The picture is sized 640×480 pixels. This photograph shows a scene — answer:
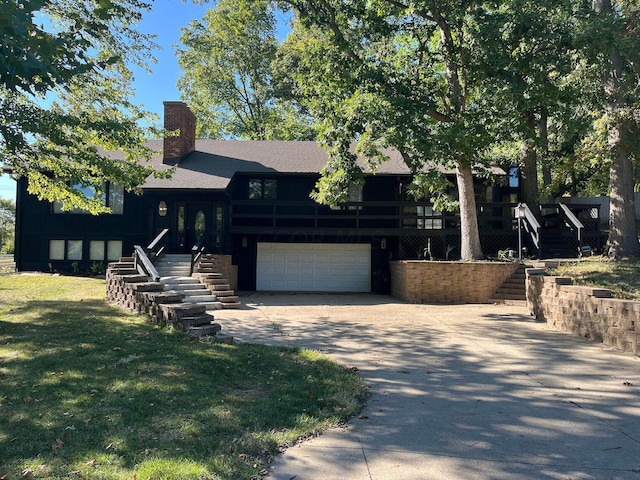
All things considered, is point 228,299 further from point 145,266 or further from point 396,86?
point 396,86

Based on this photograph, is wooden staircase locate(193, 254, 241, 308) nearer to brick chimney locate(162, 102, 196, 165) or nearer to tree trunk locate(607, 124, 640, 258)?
brick chimney locate(162, 102, 196, 165)

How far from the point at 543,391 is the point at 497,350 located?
2153 millimetres

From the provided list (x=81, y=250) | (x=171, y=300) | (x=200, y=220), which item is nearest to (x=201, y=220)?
(x=200, y=220)

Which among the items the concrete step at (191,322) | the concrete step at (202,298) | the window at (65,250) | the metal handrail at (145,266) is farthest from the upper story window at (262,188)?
the concrete step at (191,322)

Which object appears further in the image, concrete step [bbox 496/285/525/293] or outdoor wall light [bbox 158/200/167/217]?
outdoor wall light [bbox 158/200/167/217]

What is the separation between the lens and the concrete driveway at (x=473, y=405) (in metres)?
3.46

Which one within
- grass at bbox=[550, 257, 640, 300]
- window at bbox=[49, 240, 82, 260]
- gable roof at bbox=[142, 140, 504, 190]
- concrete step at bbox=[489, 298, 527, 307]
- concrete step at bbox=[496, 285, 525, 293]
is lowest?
concrete step at bbox=[489, 298, 527, 307]

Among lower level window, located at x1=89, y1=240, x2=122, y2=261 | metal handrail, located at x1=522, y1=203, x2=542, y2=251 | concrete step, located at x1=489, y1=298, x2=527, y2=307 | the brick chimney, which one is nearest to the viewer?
concrete step, located at x1=489, y1=298, x2=527, y2=307

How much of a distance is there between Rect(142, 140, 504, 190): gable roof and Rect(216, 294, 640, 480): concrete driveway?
8.73 m

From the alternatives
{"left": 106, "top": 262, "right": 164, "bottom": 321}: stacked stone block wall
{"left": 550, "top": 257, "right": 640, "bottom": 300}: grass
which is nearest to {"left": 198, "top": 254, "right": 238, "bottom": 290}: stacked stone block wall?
{"left": 106, "top": 262, "right": 164, "bottom": 321}: stacked stone block wall

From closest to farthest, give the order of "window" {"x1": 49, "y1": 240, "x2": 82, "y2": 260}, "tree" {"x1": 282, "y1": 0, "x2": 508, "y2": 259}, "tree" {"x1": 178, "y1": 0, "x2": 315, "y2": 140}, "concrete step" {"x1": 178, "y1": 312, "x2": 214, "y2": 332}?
"concrete step" {"x1": 178, "y1": 312, "x2": 214, "y2": 332}, "tree" {"x1": 282, "y1": 0, "x2": 508, "y2": 259}, "window" {"x1": 49, "y1": 240, "x2": 82, "y2": 260}, "tree" {"x1": 178, "y1": 0, "x2": 315, "y2": 140}

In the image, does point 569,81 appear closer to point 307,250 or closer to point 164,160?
point 307,250

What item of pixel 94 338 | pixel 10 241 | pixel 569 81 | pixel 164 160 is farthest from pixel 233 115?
pixel 10 241

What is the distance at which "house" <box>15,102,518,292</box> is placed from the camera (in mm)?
17719
